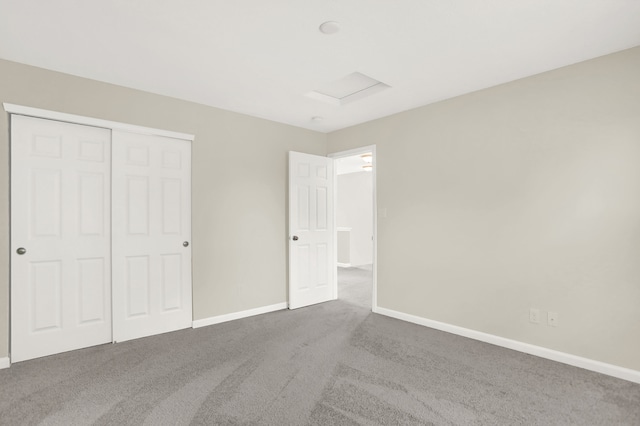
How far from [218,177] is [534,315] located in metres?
3.54

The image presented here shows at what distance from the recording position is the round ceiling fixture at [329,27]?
7.18 feet

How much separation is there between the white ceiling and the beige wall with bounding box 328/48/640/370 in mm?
333

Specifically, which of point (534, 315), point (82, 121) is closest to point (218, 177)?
point (82, 121)

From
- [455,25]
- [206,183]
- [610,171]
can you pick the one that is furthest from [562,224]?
[206,183]

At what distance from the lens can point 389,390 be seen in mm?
2307

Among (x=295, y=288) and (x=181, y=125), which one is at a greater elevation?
(x=181, y=125)

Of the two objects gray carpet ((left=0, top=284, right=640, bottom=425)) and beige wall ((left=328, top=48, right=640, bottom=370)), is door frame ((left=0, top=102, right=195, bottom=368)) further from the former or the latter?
beige wall ((left=328, top=48, right=640, bottom=370))

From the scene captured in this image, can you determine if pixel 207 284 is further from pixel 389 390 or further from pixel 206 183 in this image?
pixel 389 390

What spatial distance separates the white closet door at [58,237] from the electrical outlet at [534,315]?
156 inches

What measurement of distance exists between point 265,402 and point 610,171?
3129 mm

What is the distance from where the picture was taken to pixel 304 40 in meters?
2.41

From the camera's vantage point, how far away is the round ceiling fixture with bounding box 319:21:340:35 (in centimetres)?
219

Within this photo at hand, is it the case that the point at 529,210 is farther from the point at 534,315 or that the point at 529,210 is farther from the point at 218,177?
the point at 218,177

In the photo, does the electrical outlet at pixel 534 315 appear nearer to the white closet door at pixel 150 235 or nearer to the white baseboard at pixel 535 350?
the white baseboard at pixel 535 350
